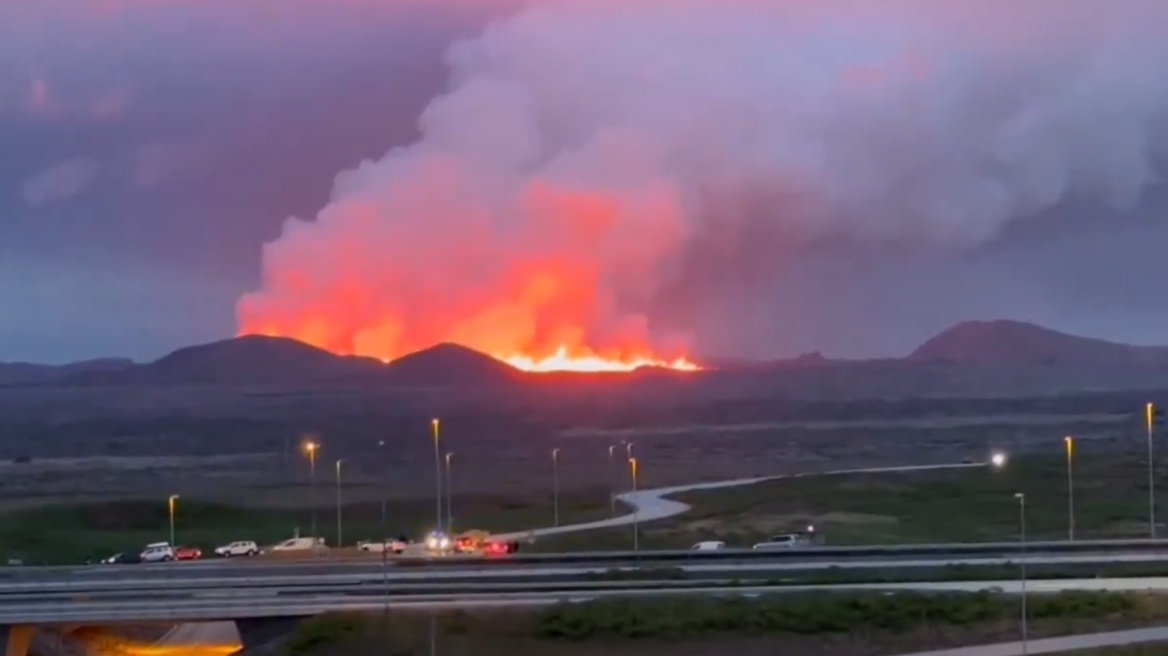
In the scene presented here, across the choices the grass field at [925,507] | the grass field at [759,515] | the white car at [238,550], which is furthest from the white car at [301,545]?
the grass field at [925,507]

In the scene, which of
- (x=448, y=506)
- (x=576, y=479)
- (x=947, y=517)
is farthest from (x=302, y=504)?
(x=947, y=517)

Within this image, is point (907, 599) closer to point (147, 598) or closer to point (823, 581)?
point (823, 581)

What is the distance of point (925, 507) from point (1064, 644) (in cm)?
5655

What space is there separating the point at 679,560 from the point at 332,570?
502 inches

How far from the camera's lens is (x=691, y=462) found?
577ft

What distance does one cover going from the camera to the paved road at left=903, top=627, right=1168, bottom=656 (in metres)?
44.3

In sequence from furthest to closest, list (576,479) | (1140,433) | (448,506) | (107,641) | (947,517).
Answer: (1140,433) < (576,479) < (448,506) < (947,517) < (107,641)

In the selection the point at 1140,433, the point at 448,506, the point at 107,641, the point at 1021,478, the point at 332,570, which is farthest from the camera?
the point at 1140,433

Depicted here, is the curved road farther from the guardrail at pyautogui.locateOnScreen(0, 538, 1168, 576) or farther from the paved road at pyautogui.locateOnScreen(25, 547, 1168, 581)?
the paved road at pyautogui.locateOnScreen(25, 547, 1168, 581)

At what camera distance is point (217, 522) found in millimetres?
110625

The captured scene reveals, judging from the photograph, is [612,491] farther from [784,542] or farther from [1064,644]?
[1064,644]

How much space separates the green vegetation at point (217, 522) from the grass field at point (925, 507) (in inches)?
422

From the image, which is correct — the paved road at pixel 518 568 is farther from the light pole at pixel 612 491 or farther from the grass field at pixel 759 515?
the light pole at pixel 612 491

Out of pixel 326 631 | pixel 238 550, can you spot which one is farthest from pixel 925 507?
pixel 326 631
